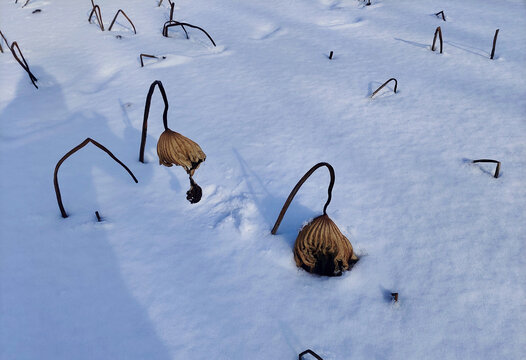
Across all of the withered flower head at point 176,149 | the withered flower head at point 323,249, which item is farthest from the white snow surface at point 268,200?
the withered flower head at point 176,149

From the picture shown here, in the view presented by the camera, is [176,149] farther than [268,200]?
No

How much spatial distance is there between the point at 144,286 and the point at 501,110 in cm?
235

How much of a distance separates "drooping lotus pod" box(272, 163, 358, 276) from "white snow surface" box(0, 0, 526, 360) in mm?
63


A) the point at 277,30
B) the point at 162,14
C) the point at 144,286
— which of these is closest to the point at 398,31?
the point at 277,30

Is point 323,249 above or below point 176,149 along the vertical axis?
below

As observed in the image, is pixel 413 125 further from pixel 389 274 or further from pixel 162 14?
pixel 162 14

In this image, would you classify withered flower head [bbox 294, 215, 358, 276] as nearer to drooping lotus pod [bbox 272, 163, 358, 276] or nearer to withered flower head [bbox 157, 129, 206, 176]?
drooping lotus pod [bbox 272, 163, 358, 276]

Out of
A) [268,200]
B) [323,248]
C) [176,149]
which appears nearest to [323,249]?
[323,248]

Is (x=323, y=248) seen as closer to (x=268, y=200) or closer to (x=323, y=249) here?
(x=323, y=249)

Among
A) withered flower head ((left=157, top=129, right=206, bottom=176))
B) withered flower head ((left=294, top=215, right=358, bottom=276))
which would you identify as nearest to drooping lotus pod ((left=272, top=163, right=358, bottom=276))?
withered flower head ((left=294, top=215, right=358, bottom=276))

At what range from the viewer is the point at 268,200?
174 cm

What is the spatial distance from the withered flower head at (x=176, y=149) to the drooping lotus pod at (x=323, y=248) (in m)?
0.42

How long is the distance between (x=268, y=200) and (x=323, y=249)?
506 millimetres

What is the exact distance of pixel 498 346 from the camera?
1.16 metres
